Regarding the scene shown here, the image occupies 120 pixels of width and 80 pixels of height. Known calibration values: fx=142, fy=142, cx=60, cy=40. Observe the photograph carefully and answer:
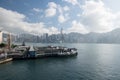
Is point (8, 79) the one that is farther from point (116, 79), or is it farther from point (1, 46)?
point (1, 46)

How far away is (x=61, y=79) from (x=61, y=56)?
221ft

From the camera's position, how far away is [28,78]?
55.0m

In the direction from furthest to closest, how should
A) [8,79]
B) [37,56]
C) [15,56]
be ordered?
[37,56], [15,56], [8,79]

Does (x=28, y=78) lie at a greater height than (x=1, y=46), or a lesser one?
lesser

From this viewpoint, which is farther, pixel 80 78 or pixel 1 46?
pixel 1 46

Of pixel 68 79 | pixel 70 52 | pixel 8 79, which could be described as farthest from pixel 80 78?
pixel 70 52

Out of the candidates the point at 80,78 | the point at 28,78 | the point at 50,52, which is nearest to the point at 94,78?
the point at 80,78

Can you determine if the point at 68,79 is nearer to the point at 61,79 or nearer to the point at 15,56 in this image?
the point at 61,79

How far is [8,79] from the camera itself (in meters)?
52.6

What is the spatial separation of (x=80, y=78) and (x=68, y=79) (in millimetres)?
4883

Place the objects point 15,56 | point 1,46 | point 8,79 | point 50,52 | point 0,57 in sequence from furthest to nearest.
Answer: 1. point 1,46
2. point 50,52
3. point 15,56
4. point 0,57
5. point 8,79

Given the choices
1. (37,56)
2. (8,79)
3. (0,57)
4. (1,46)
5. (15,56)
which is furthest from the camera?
(1,46)

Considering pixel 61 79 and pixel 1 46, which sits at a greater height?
pixel 1 46

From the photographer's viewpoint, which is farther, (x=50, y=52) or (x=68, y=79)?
(x=50, y=52)
